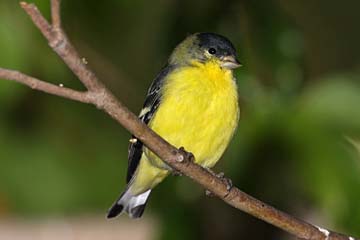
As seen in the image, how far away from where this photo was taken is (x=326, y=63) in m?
3.92

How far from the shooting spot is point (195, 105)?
8.87ft

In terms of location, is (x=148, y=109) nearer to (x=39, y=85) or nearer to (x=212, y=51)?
(x=212, y=51)

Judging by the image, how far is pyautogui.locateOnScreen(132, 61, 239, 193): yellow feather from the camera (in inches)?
106

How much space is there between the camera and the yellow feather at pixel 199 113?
2701 millimetres

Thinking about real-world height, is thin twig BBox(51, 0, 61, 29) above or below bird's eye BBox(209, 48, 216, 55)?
below

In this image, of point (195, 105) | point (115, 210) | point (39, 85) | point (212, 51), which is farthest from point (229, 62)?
point (39, 85)

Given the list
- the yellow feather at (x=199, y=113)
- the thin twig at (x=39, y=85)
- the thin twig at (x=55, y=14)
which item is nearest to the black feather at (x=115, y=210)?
the yellow feather at (x=199, y=113)

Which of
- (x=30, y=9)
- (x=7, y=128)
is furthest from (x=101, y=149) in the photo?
(x=30, y=9)

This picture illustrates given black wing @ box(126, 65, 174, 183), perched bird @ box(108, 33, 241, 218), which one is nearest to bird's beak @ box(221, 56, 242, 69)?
perched bird @ box(108, 33, 241, 218)

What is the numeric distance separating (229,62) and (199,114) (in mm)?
256

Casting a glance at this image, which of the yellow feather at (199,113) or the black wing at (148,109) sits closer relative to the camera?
the yellow feather at (199,113)

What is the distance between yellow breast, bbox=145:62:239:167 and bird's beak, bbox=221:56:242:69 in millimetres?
56

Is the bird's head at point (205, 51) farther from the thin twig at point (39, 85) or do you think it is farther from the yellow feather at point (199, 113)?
the thin twig at point (39, 85)

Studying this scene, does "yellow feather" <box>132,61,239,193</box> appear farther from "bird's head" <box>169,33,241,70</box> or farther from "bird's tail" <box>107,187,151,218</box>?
"bird's tail" <box>107,187,151,218</box>
